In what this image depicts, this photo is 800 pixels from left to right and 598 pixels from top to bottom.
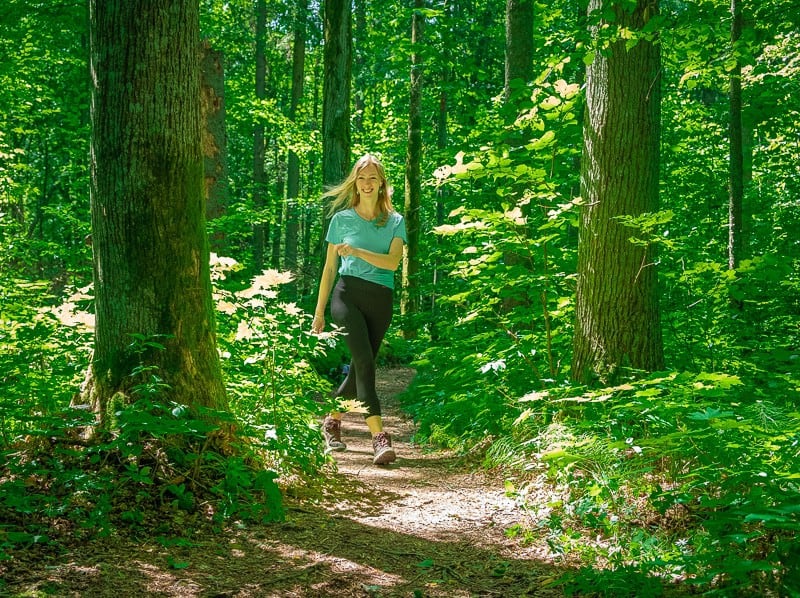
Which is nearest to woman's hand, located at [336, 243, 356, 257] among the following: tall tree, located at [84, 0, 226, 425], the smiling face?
the smiling face

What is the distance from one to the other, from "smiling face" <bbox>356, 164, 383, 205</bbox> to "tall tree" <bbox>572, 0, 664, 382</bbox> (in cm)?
185

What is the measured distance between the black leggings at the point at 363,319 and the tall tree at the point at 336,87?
15.5ft

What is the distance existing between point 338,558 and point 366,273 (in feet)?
8.95

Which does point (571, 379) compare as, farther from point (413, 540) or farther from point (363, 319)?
point (413, 540)

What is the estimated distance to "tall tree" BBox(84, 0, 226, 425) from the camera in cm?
363

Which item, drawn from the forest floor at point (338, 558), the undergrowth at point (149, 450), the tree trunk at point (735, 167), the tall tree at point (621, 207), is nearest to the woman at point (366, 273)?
the undergrowth at point (149, 450)

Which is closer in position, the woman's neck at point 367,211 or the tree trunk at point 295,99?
the woman's neck at point 367,211

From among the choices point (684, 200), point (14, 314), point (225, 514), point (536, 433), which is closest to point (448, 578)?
point (225, 514)

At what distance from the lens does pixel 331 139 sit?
9.98 meters

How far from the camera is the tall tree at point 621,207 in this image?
15.3 ft

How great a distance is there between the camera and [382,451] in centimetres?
523

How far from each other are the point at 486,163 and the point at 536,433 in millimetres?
2256

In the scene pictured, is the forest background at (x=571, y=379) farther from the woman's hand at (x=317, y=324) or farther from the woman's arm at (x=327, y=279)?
the woman's arm at (x=327, y=279)

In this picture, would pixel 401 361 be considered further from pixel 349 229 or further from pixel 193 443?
pixel 193 443
